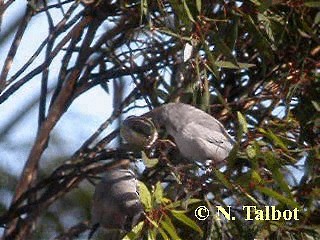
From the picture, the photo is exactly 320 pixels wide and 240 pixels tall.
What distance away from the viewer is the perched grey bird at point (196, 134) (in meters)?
1.78

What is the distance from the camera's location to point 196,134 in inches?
70.5

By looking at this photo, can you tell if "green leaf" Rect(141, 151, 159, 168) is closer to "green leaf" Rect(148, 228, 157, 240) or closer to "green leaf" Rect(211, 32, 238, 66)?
"green leaf" Rect(148, 228, 157, 240)

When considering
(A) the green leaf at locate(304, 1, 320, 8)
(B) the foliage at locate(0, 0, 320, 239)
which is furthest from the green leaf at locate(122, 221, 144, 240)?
(A) the green leaf at locate(304, 1, 320, 8)

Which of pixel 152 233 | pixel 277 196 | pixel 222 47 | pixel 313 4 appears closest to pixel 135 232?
pixel 152 233

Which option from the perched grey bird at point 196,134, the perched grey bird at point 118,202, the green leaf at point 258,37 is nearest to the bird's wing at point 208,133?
the perched grey bird at point 196,134

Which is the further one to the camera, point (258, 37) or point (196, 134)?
point (258, 37)

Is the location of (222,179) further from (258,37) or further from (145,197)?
(258,37)

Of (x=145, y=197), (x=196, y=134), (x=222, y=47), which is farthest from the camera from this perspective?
(x=222, y=47)

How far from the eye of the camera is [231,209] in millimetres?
1904

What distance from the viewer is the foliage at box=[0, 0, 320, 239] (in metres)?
1.79

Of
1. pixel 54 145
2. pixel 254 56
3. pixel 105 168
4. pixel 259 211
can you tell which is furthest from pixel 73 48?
pixel 54 145

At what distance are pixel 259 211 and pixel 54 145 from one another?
110cm

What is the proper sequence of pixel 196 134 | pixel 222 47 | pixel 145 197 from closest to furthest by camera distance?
pixel 145 197 < pixel 196 134 < pixel 222 47

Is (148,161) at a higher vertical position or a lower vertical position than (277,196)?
higher
